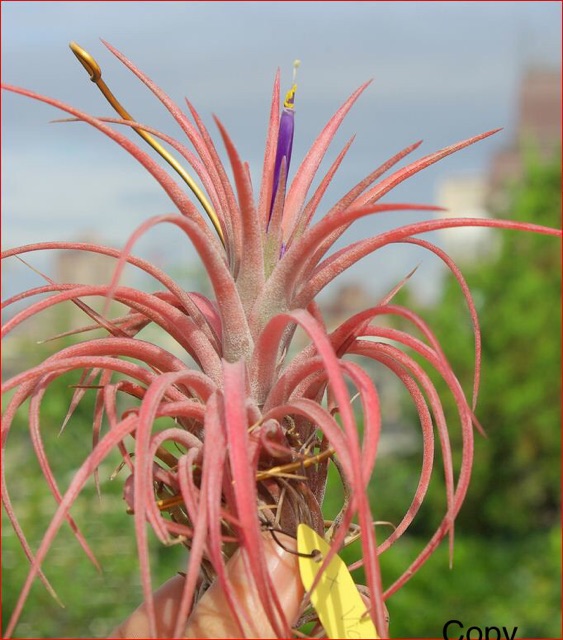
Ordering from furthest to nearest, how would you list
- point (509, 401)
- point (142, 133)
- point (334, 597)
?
point (509, 401)
point (142, 133)
point (334, 597)

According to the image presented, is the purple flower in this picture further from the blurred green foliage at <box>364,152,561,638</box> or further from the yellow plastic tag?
the blurred green foliage at <box>364,152,561,638</box>

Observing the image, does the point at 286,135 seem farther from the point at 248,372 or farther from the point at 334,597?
the point at 334,597

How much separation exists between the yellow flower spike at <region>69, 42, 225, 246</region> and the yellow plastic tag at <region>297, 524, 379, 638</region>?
0.26 m

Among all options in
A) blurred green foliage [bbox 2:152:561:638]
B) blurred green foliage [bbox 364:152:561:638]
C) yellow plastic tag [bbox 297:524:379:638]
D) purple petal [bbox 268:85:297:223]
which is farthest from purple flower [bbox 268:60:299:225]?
blurred green foliage [bbox 364:152:561:638]

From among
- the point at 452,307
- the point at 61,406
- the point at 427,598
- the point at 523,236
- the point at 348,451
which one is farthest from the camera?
the point at 523,236

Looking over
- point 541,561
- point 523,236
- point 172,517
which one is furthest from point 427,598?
point 172,517

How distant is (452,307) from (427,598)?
1999mm

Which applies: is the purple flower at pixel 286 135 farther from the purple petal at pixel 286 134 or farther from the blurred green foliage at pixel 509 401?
the blurred green foliage at pixel 509 401

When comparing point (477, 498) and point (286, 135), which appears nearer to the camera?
point (286, 135)

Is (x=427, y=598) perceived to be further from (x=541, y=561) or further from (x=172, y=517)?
(x=172, y=517)

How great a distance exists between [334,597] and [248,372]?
0.18m

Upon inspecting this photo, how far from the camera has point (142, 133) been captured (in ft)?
2.68

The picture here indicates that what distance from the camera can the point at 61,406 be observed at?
10.5 ft

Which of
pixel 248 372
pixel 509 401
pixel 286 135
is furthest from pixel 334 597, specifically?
pixel 509 401
